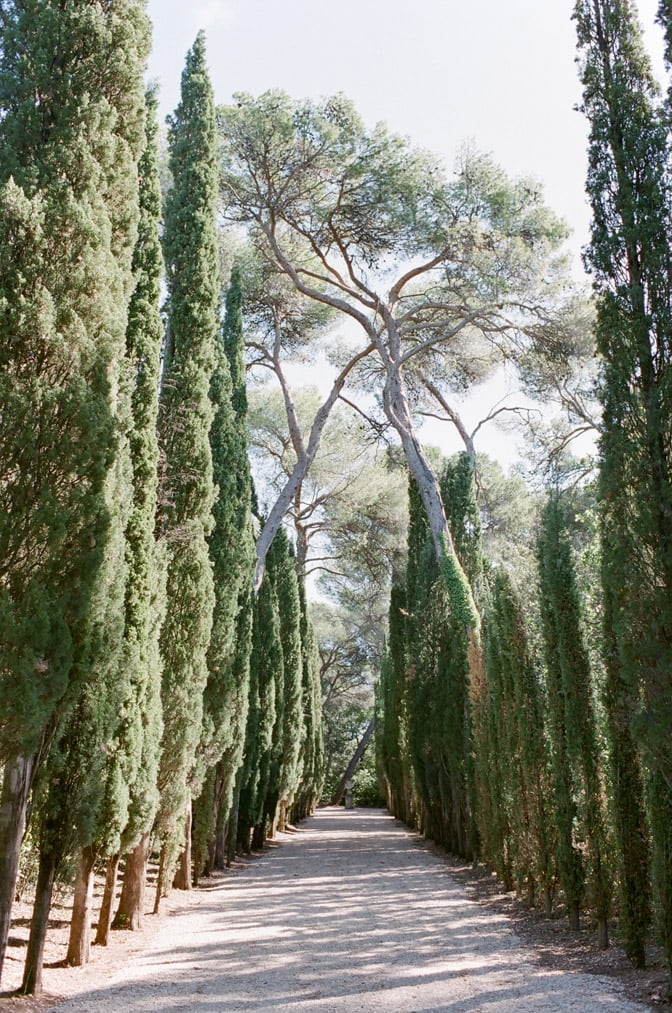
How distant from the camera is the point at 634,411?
17.6ft

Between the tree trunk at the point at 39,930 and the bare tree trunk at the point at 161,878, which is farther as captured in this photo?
the bare tree trunk at the point at 161,878

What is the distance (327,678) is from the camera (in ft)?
133

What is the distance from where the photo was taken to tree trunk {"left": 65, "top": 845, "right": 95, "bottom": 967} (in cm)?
582

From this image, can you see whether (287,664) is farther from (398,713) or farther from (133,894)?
(133,894)

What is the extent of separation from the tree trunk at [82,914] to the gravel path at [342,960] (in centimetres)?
37

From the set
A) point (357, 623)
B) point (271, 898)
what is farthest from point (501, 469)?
point (271, 898)

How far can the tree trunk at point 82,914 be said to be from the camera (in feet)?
19.1

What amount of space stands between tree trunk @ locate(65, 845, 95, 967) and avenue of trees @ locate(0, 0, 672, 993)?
2cm

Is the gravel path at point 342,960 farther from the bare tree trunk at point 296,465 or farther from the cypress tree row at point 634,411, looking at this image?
the bare tree trunk at point 296,465

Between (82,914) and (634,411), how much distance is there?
5.25 meters

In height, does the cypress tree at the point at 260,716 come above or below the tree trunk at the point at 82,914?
above

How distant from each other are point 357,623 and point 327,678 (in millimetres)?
5707

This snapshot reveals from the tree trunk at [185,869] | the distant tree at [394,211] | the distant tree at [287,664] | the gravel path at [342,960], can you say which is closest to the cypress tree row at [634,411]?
the gravel path at [342,960]

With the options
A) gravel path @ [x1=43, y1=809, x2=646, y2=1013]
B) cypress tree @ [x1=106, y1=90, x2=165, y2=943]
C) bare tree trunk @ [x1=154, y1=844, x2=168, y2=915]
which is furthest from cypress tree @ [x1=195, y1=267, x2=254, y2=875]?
cypress tree @ [x1=106, y1=90, x2=165, y2=943]
